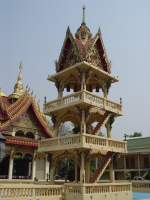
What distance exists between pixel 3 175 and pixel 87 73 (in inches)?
494

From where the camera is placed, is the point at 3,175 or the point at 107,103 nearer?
the point at 107,103

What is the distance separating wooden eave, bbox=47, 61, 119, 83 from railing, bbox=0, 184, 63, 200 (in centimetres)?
668

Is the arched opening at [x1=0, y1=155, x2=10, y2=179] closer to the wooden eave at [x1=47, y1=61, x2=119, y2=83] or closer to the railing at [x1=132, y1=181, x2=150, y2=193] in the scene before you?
the wooden eave at [x1=47, y1=61, x2=119, y2=83]

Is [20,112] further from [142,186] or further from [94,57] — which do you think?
[142,186]

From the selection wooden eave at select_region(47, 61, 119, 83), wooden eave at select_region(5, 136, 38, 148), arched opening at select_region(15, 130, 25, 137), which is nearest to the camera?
wooden eave at select_region(47, 61, 119, 83)

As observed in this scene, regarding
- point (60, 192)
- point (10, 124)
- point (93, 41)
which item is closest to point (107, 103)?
point (93, 41)

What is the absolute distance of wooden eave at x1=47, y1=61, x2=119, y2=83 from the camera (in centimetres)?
1597

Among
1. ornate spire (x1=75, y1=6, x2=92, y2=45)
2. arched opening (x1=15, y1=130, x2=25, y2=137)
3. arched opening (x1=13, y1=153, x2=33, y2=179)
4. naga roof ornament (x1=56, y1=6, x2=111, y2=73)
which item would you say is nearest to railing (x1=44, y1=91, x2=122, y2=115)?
naga roof ornament (x1=56, y1=6, x2=111, y2=73)

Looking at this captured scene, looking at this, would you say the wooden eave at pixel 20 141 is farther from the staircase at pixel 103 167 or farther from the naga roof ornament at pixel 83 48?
the staircase at pixel 103 167

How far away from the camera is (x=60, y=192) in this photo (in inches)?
559

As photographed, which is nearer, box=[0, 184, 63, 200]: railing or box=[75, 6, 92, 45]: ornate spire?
box=[0, 184, 63, 200]: railing

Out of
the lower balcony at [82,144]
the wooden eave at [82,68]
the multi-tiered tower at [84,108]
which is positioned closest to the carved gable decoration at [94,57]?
the multi-tiered tower at [84,108]

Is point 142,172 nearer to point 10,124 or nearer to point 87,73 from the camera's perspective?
point 10,124

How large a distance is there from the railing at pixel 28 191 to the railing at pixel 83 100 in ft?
15.1
